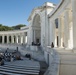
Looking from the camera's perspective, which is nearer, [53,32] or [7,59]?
[7,59]

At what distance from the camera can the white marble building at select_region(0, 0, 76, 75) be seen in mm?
12342

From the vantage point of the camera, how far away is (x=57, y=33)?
151 ft

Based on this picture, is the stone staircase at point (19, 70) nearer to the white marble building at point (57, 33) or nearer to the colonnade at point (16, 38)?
the white marble building at point (57, 33)

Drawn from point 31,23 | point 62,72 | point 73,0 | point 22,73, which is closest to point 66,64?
point 62,72

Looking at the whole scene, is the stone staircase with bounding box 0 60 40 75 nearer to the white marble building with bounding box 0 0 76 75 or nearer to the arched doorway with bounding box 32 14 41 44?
the white marble building with bounding box 0 0 76 75

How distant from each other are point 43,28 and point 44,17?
2.80 meters

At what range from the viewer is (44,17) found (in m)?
41.8

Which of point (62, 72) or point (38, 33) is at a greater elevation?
point (38, 33)

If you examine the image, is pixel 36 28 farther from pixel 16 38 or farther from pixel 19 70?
pixel 19 70

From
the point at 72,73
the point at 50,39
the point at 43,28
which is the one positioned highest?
the point at 43,28

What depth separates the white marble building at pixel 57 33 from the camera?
40.5 feet

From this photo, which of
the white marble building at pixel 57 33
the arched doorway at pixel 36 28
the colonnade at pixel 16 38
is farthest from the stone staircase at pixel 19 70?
the colonnade at pixel 16 38

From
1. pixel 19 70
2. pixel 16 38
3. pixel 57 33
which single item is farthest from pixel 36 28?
pixel 19 70

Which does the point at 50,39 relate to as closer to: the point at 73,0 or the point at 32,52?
the point at 32,52
